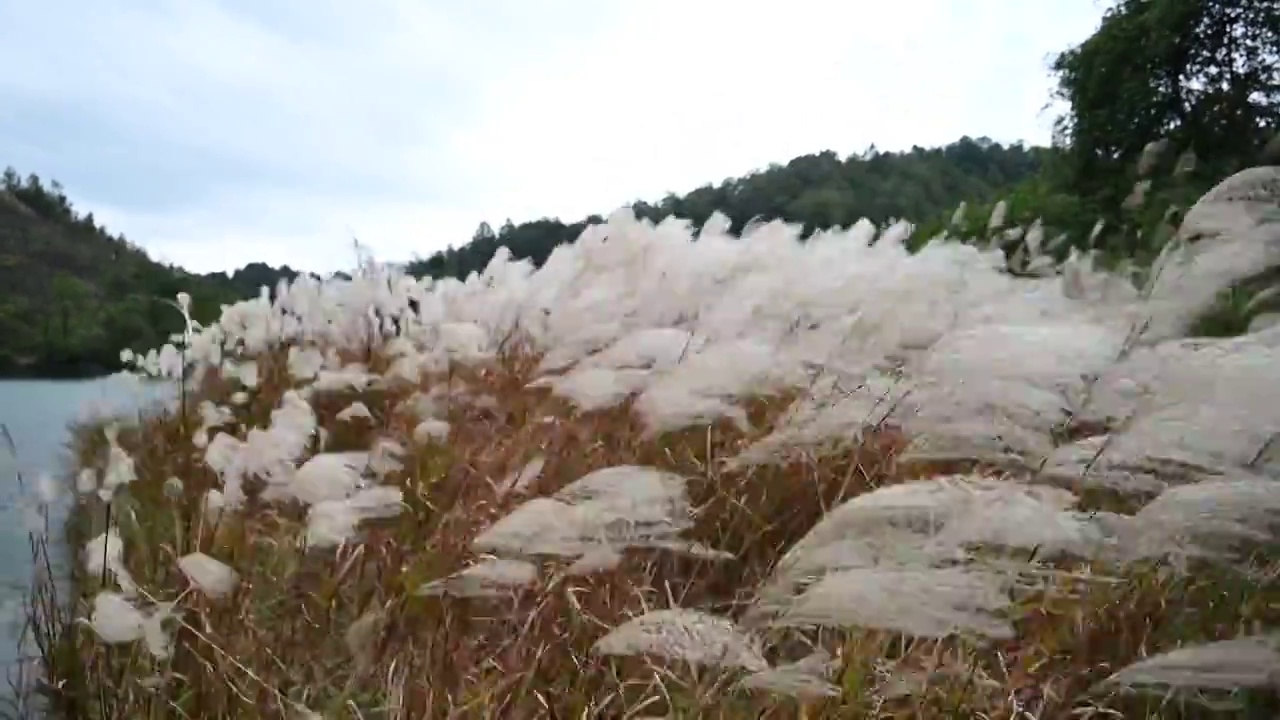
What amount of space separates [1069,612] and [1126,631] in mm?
73

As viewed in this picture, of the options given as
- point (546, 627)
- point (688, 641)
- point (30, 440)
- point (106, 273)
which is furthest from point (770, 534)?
point (106, 273)

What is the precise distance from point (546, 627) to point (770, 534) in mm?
463

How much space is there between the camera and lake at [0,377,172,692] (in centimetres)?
195

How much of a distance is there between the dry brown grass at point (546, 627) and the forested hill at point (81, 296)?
159 centimetres

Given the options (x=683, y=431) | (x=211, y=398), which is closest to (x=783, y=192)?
(x=211, y=398)

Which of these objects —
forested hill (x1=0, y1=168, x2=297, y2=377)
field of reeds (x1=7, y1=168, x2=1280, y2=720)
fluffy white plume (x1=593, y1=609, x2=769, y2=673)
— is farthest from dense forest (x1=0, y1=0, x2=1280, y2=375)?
fluffy white plume (x1=593, y1=609, x2=769, y2=673)

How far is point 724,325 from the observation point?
215 centimetres

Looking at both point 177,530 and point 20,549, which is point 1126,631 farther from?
point 20,549

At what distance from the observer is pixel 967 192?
9281 millimetres

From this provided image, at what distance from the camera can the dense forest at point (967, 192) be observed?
3641 millimetres

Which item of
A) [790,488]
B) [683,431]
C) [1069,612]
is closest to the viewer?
[1069,612]

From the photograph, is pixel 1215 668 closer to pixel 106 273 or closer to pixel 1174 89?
pixel 106 273

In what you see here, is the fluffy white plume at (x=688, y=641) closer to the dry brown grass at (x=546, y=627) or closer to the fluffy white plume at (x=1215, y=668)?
the dry brown grass at (x=546, y=627)

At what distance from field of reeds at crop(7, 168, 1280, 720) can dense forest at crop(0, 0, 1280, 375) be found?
1.20 m
